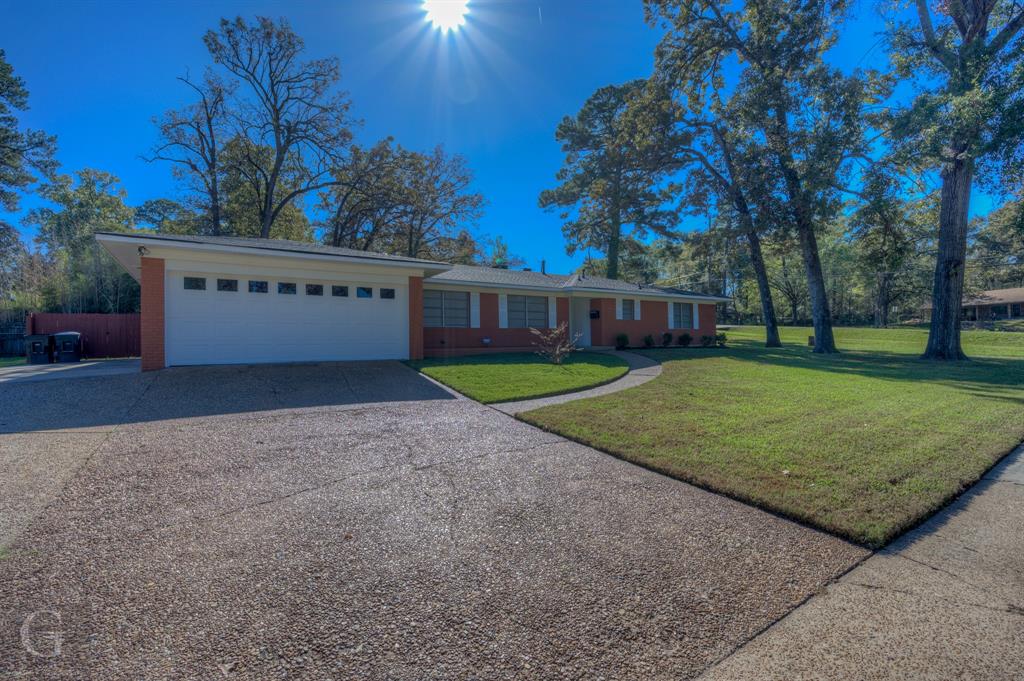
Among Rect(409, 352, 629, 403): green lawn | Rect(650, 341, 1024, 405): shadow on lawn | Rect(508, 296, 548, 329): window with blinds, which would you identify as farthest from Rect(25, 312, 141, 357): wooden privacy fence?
Rect(650, 341, 1024, 405): shadow on lawn

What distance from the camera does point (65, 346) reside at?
13.7 metres

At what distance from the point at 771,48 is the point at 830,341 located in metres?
12.1

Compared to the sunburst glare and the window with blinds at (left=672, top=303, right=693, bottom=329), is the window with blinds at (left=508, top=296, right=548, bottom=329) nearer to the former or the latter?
the window with blinds at (left=672, top=303, right=693, bottom=329)

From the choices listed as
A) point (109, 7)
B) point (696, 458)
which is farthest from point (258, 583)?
point (109, 7)

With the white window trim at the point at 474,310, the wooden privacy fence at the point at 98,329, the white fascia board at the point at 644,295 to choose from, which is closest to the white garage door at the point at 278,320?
the white window trim at the point at 474,310

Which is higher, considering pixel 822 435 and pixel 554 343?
pixel 554 343

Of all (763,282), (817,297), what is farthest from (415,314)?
(763,282)

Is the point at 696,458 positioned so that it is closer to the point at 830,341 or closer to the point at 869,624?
the point at 869,624

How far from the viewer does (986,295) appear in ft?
127

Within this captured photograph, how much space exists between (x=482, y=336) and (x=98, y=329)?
48.0 ft

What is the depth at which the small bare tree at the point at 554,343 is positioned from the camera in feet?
39.7

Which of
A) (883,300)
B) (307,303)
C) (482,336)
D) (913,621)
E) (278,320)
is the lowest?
(913,621)

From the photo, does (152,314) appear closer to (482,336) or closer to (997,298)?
(482,336)

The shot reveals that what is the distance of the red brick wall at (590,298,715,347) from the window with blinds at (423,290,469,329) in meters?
6.09
